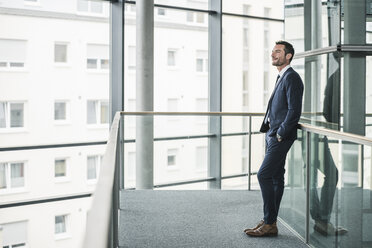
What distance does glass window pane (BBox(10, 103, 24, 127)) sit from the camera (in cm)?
1505

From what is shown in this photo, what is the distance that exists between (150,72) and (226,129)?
1.51 metres

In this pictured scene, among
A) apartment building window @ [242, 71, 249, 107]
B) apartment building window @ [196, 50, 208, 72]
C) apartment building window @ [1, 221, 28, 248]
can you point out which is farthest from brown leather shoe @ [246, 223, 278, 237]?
apartment building window @ [242, 71, 249, 107]

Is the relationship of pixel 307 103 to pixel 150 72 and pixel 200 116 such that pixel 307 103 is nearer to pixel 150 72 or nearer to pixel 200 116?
pixel 200 116

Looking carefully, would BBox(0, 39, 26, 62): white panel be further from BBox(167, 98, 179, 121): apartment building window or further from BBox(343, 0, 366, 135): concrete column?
BBox(343, 0, 366, 135): concrete column

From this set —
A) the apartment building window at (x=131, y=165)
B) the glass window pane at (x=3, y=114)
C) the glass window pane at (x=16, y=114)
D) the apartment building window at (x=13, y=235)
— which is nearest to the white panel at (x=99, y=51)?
the glass window pane at (x=16, y=114)

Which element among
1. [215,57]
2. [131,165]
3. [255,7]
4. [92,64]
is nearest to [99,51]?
[92,64]

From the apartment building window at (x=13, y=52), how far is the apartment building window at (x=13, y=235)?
449 cm

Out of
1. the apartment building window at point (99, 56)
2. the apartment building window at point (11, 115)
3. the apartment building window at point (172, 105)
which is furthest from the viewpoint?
the apartment building window at point (172, 105)

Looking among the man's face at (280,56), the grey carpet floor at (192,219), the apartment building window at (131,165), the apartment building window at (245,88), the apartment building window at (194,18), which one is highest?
the apartment building window at (194,18)

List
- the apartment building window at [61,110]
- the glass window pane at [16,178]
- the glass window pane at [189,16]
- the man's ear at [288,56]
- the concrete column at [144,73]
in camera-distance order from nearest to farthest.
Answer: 1. the man's ear at [288,56]
2. the concrete column at [144,73]
3. the glass window pane at [16,178]
4. the apartment building window at [61,110]
5. the glass window pane at [189,16]

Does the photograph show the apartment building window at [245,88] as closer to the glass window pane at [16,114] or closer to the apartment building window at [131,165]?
the glass window pane at [16,114]

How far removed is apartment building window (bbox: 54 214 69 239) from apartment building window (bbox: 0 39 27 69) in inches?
204

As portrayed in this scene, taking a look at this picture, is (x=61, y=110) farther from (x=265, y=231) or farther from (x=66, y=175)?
(x=265, y=231)

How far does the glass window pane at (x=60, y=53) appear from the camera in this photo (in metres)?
18.8
